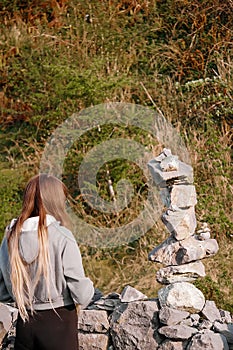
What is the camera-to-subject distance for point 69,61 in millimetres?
9656

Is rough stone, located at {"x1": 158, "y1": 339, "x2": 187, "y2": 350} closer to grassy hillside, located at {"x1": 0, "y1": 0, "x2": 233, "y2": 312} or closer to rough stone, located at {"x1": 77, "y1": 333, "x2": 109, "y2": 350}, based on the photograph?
rough stone, located at {"x1": 77, "y1": 333, "x2": 109, "y2": 350}

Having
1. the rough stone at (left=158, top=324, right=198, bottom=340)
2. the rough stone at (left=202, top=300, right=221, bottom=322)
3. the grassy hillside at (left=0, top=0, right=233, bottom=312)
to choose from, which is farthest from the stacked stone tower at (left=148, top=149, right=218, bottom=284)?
the grassy hillside at (left=0, top=0, right=233, bottom=312)

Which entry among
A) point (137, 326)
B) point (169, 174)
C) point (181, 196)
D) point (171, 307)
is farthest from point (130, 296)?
point (169, 174)

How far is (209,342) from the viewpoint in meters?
4.42

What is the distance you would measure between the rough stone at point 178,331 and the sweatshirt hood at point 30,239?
1.41 m

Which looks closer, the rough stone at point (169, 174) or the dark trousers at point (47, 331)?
the dark trousers at point (47, 331)

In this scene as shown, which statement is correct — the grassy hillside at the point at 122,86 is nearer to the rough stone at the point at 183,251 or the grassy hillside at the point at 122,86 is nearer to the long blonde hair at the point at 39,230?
the rough stone at the point at 183,251

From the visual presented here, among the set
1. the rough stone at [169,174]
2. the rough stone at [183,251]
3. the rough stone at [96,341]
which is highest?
the rough stone at [169,174]

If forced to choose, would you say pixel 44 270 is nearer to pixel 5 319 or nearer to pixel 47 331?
pixel 47 331

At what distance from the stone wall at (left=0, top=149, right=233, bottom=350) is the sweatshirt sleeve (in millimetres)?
1144

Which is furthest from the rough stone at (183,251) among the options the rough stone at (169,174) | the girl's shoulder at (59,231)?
the girl's shoulder at (59,231)

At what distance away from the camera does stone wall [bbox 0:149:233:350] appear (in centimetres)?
460

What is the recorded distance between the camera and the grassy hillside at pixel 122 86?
7.47 metres

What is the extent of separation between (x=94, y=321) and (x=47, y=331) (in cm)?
127
